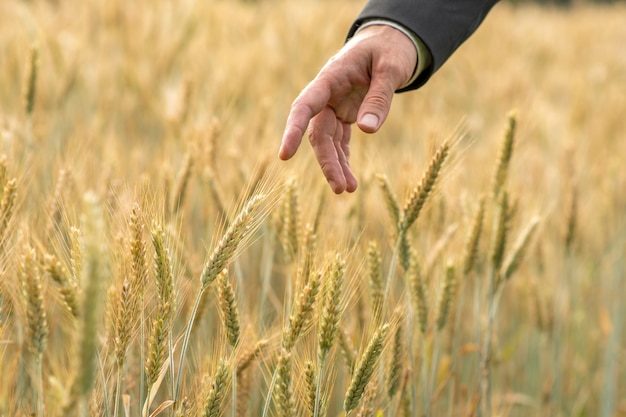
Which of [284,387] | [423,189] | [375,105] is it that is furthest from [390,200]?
[284,387]

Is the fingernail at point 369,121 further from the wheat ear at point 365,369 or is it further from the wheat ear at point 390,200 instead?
the wheat ear at point 365,369

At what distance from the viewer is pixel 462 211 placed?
1.74 metres

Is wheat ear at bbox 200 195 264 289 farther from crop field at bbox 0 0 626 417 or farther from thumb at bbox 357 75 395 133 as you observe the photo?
thumb at bbox 357 75 395 133

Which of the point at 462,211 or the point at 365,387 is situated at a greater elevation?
the point at 462,211

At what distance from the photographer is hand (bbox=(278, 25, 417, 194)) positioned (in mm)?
1172

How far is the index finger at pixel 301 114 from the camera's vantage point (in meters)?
1.14

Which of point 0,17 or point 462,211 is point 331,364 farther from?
point 0,17

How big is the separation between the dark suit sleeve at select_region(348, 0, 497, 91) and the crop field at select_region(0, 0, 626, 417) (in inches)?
7.0

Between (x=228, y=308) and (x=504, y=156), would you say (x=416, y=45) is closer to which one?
(x=504, y=156)

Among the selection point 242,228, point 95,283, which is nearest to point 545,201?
point 242,228

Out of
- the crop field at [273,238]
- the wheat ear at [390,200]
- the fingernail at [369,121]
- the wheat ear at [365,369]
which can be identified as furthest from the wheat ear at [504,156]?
the wheat ear at [365,369]

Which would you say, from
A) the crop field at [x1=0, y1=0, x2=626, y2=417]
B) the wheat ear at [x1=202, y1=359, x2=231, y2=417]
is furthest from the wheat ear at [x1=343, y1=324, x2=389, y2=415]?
the wheat ear at [x1=202, y1=359, x2=231, y2=417]

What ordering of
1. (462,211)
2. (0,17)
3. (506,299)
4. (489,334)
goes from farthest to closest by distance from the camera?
(0,17) → (506,299) → (462,211) → (489,334)

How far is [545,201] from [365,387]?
5.74 ft
